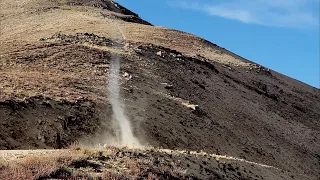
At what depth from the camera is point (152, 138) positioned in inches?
1151

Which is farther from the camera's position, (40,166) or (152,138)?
(152,138)

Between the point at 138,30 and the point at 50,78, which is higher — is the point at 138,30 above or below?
above

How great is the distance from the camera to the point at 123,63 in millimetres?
43844

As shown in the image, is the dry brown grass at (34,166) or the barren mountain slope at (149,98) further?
the barren mountain slope at (149,98)

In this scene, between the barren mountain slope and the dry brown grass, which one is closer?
the dry brown grass

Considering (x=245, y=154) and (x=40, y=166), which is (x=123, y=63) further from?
(x=40, y=166)

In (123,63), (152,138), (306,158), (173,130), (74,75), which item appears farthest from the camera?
(123,63)

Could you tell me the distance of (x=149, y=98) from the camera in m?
35.6

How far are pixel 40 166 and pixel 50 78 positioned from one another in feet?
68.2

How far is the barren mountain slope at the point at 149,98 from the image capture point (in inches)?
1089

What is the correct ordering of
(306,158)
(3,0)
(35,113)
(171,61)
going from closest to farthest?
1. (35,113)
2. (306,158)
3. (171,61)
4. (3,0)

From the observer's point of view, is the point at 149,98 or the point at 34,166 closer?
the point at 34,166

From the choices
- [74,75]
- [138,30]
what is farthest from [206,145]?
[138,30]

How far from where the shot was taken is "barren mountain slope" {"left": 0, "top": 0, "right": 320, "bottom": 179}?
27.7 meters
